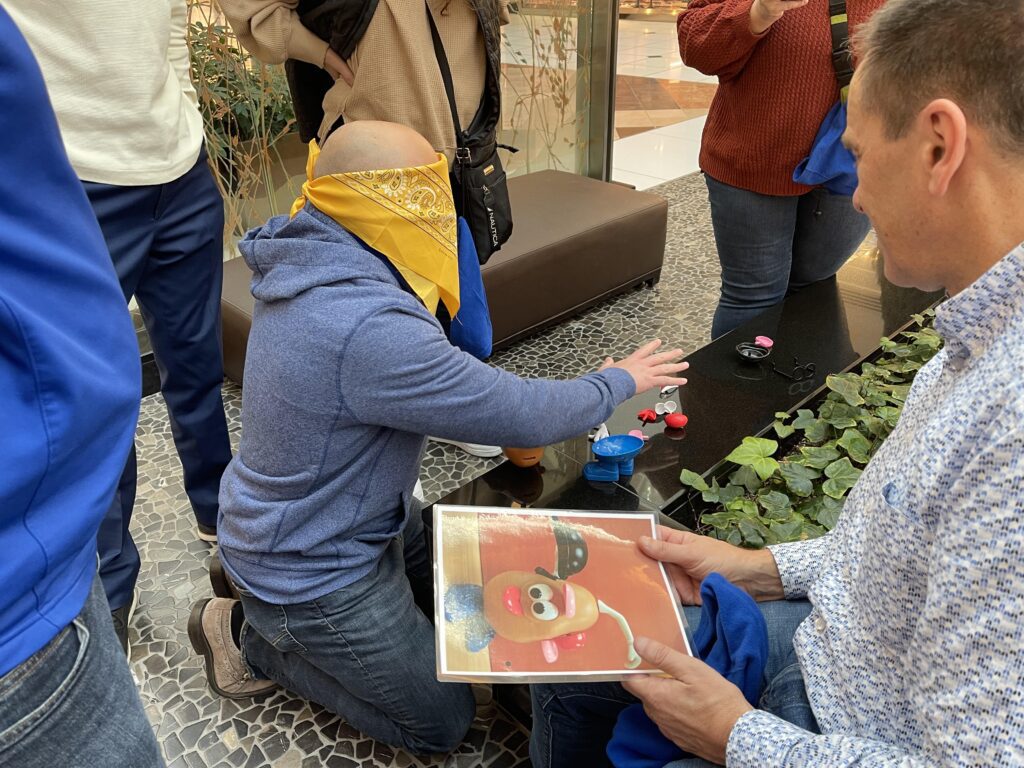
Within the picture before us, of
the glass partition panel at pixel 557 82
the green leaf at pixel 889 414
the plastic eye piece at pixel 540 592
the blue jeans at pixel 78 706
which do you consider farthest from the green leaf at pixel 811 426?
the glass partition panel at pixel 557 82

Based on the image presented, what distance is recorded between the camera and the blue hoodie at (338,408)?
118 centimetres

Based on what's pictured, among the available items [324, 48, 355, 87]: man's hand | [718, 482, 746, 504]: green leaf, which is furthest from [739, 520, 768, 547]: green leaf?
[324, 48, 355, 87]: man's hand

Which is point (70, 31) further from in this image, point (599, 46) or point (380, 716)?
point (599, 46)

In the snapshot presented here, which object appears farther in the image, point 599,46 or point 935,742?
point 599,46

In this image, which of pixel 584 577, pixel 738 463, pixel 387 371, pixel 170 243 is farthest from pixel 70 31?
pixel 738 463

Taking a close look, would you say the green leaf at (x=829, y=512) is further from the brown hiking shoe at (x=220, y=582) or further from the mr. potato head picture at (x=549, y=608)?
the brown hiking shoe at (x=220, y=582)

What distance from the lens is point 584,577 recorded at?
3.99 ft

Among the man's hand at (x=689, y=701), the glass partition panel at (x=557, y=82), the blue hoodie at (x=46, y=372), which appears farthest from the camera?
the glass partition panel at (x=557, y=82)

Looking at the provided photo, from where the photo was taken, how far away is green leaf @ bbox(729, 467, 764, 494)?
1.72m

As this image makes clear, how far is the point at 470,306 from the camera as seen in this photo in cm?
167

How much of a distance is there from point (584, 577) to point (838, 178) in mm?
1260

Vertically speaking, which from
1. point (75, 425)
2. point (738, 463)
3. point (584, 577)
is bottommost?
point (738, 463)

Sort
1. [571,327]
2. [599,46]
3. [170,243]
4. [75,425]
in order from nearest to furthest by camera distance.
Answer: [75,425]
[170,243]
[571,327]
[599,46]

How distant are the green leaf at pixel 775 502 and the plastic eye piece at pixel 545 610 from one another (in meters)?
0.67
